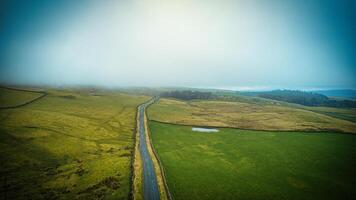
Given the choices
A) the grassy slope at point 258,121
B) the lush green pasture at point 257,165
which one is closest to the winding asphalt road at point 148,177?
the lush green pasture at point 257,165

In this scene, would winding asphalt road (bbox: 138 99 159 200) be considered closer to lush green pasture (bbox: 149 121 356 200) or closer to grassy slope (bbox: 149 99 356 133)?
lush green pasture (bbox: 149 121 356 200)

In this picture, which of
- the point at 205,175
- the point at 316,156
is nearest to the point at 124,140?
the point at 205,175

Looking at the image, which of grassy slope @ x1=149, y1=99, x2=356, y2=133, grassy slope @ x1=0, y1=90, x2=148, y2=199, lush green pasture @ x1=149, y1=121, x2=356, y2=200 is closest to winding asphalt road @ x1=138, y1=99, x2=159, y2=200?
lush green pasture @ x1=149, y1=121, x2=356, y2=200

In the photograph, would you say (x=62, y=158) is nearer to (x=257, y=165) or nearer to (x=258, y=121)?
(x=257, y=165)

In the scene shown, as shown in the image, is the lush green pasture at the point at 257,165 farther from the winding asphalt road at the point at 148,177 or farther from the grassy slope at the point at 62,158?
the grassy slope at the point at 62,158

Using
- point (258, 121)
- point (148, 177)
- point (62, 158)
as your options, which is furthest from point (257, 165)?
point (258, 121)
